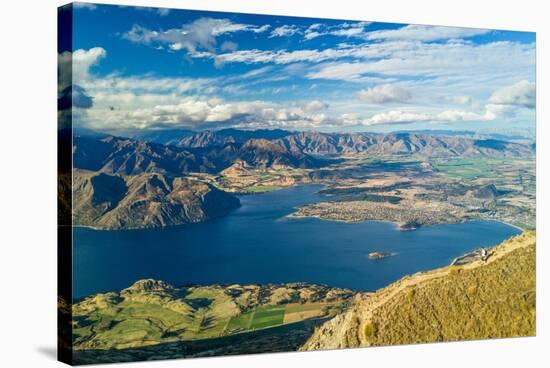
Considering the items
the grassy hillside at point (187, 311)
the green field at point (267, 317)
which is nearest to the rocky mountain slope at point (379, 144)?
the grassy hillside at point (187, 311)

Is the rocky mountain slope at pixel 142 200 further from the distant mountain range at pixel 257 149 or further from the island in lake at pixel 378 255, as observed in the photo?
the island in lake at pixel 378 255

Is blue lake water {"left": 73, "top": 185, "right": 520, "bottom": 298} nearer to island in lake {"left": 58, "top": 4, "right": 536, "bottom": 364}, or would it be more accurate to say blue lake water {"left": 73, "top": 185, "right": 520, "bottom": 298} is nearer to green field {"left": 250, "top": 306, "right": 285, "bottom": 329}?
island in lake {"left": 58, "top": 4, "right": 536, "bottom": 364}

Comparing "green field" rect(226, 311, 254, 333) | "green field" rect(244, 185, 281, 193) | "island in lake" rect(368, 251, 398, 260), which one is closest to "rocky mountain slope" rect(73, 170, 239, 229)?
"green field" rect(244, 185, 281, 193)

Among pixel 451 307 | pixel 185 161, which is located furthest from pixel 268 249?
pixel 451 307

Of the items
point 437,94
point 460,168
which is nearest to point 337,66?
point 437,94

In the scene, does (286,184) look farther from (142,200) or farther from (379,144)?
(142,200)

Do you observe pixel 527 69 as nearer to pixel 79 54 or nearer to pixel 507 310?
pixel 507 310

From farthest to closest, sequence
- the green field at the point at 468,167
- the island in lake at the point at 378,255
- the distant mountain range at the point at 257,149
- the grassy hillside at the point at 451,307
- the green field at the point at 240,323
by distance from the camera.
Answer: the green field at the point at 468,167
the island in lake at the point at 378,255
the grassy hillside at the point at 451,307
the green field at the point at 240,323
the distant mountain range at the point at 257,149
